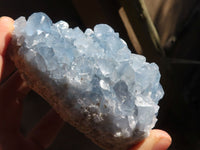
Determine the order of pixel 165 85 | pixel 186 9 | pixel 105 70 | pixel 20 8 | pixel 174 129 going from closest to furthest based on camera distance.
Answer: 1. pixel 105 70
2. pixel 20 8
3. pixel 165 85
4. pixel 174 129
5. pixel 186 9

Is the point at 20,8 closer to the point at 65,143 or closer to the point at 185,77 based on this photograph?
the point at 65,143

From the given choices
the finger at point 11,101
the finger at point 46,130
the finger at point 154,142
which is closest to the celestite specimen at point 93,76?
the finger at point 154,142

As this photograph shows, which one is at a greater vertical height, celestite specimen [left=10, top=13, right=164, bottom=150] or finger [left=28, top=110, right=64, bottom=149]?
celestite specimen [left=10, top=13, right=164, bottom=150]

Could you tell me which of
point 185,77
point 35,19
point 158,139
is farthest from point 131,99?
point 185,77

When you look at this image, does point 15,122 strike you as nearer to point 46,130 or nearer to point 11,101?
point 11,101

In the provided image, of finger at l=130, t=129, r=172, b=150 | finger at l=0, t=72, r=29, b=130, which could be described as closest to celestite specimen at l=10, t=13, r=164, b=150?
finger at l=130, t=129, r=172, b=150

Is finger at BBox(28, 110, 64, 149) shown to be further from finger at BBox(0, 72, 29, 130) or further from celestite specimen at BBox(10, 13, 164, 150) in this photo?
celestite specimen at BBox(10, 13, 164, 150)

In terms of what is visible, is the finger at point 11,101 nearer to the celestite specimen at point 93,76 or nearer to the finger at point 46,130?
the finger at point 46,130
